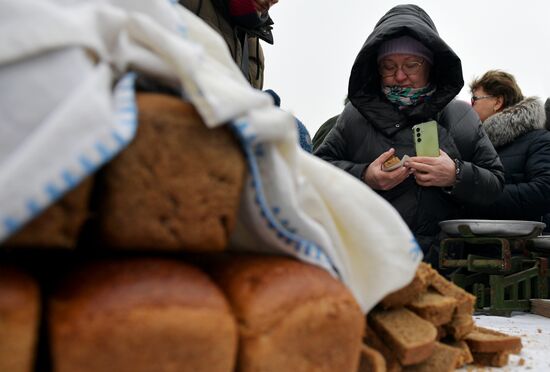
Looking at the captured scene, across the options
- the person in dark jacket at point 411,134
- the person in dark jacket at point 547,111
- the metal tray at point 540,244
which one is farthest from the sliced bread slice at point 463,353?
the person in dark jacket at point 547,111

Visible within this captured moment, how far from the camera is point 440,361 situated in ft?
3.77

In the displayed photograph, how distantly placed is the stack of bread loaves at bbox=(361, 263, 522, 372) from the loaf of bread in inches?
22.8

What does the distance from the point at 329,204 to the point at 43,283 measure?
17.6 inches

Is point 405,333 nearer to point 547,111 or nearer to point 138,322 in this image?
point 138,322

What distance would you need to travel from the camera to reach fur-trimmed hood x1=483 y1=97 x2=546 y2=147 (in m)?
3.52

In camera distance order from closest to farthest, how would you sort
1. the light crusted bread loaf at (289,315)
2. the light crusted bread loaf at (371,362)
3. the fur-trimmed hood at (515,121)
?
the light crusted bread loaf at (289,315)
the light crusted bread loaf at (371,362)
the fur-trimmed hood at (515,121)

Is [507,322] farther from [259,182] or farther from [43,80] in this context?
[43,80]

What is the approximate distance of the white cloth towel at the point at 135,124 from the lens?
63 cm

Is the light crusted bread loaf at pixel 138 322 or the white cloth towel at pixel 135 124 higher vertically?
the white cloth towel at pixel 135 124

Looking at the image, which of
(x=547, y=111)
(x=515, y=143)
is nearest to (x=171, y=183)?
(x=515, y=143)

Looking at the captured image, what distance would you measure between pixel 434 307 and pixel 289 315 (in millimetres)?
578

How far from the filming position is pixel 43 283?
0.72 metres

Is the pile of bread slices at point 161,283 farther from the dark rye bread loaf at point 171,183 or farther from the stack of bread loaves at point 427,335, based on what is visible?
the stack of bread loaves at point 427,335

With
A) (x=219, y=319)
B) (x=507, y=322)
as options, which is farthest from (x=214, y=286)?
(x=507, y=322)
